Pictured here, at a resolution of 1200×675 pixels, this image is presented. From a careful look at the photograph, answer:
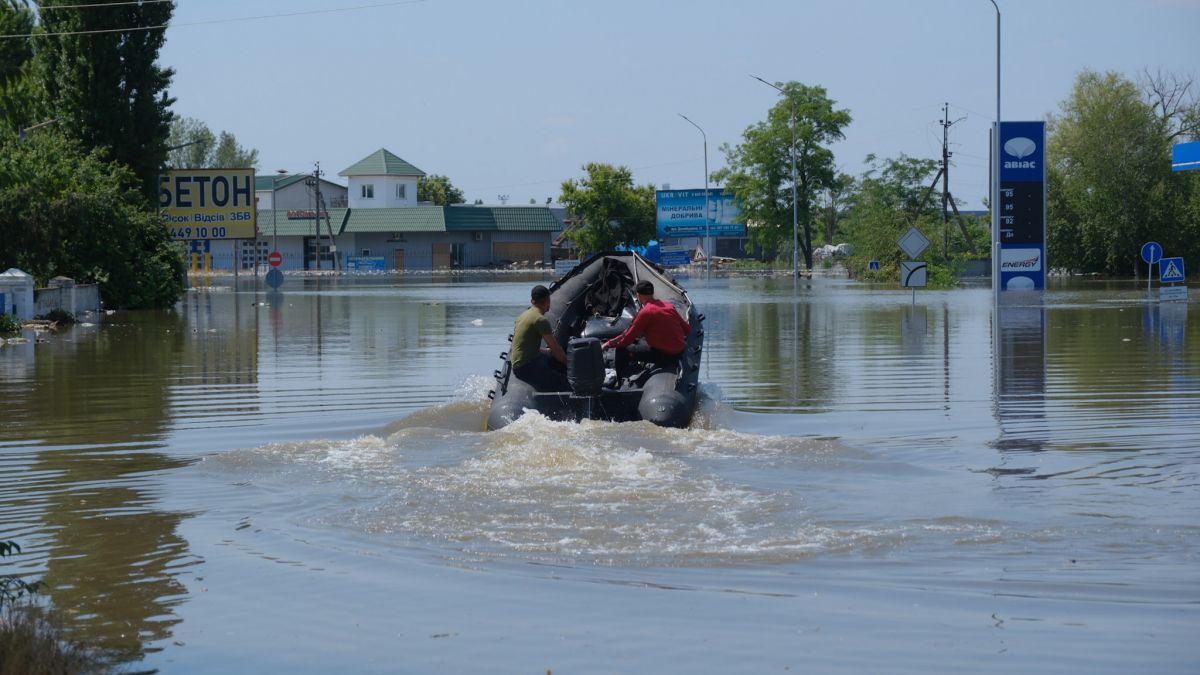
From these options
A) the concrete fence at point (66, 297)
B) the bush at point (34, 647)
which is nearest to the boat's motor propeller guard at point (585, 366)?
the bush at point (34, 647)

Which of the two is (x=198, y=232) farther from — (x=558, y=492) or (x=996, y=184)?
(x=558, y=492)

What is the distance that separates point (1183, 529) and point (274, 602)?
5438 mm

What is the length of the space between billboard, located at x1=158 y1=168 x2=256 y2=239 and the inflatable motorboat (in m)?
34.0

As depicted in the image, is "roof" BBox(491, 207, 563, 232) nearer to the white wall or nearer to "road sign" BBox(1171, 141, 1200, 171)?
the white wall

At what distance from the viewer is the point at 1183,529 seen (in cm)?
862

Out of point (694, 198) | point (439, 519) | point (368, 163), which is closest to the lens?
point (439, 519)

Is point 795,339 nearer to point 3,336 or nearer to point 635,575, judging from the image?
point 3,336

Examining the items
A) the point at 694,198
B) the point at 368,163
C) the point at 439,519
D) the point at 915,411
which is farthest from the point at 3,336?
the point at 368,163

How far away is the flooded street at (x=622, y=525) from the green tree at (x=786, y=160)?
2601 inches

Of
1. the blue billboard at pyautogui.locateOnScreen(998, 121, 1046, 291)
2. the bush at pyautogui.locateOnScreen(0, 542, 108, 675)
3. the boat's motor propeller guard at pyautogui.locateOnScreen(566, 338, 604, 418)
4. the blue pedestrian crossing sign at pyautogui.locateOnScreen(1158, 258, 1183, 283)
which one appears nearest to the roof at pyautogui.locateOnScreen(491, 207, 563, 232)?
the blue billboard at pyautogui.locateOnScreen(998, 121, 1046, 291)

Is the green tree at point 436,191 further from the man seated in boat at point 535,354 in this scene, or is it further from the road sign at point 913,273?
the man seated in boat at point 535,354

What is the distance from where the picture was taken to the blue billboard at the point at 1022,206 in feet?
125

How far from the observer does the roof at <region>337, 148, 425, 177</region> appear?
117 metres

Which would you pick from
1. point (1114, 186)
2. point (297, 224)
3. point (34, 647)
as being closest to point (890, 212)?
point (1114, 186)
